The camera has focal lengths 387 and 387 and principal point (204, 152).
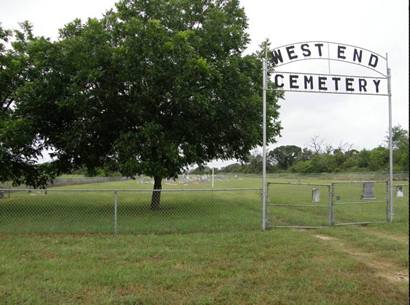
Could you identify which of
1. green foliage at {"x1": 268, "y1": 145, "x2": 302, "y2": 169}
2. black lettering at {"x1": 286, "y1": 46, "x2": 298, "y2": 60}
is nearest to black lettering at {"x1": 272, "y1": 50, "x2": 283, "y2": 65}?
black lettering at {"x1": 286, "y1": 46, "x2": 298, "y2": 60}

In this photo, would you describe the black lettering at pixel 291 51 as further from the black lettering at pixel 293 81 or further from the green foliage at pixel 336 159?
the green foliage at pixel 336 159

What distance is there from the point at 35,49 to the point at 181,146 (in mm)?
6711

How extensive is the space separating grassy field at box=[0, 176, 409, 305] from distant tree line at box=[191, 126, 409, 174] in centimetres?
832

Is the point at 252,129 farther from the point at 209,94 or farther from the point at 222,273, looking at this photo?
the point at 222,273

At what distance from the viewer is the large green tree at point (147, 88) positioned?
1348 centimetres

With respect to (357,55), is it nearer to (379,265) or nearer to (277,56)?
(277,56)

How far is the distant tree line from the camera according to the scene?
127ft

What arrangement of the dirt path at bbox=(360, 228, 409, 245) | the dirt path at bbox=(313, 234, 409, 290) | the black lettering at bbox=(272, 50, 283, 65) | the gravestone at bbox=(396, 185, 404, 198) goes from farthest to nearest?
1. the gravestone at bbox=(396, 185, 404, 198)
2. the black lettering at bbox=(272, 50, 283, 65)
3. the dirt path at bbox=(360, 228, 409, 245)
4. the dirt path at bbox=(313, 234, 409, 290)

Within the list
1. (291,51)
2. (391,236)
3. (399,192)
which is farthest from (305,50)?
(399,192)

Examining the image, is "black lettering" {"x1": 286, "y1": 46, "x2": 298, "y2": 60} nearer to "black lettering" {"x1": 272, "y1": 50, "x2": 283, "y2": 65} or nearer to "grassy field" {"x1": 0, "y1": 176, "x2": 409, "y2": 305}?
"black lettering" {"x1": 272, "y1": 50, "x2": 283, "y2": 65}

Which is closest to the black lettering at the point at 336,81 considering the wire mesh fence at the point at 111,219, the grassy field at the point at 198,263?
the wire mesh fence at the point at 111,219

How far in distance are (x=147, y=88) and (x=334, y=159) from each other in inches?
2712

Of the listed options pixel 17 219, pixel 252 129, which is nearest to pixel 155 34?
pixel 252 129

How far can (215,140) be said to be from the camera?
1680cm
